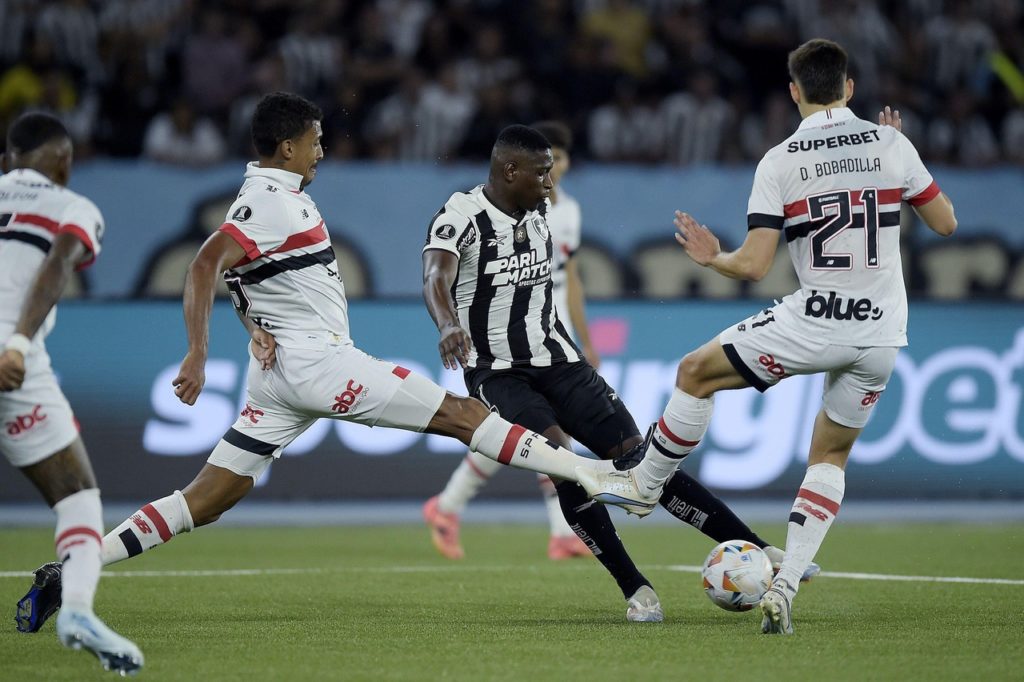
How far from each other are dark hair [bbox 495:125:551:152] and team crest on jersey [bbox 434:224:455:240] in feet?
1.71

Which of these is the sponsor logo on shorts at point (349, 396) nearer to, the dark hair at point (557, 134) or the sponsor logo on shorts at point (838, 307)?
the sponsor logo on shorts at point (838, 307)

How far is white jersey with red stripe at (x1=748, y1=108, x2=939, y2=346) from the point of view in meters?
6.59

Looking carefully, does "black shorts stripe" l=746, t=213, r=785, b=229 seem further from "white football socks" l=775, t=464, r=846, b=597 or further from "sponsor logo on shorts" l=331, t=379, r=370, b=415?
"sponsor logo on shorts" l=331, t=379, r=370, b=415

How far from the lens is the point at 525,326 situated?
7781 mm

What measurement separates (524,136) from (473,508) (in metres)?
6.51

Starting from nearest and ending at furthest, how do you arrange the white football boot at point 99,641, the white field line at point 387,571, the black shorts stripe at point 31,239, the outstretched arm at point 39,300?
the white football boot at point 99,641 < the outstretched arm at point 39,300 < the black shorts stripe at point 31,239 < the white field line at point 387,571

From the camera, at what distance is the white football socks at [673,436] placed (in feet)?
22.0

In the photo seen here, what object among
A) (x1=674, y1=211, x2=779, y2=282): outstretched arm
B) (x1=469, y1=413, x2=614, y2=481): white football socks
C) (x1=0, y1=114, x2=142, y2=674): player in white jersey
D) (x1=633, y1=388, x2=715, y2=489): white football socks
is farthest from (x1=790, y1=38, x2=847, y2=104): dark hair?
(x1=0, y1=114, x2=142, y2=674): player in white jersey

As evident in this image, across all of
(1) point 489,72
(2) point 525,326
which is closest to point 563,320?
(2) point 525,326

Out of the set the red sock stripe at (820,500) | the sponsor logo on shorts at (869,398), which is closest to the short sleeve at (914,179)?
the sponsor logo on shorts at (869,398)

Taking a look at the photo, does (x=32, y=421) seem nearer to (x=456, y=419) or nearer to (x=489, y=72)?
(x=456, y=419)

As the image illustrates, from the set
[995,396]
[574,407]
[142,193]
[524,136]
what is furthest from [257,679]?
[142,193]

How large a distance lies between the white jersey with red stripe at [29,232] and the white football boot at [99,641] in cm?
111

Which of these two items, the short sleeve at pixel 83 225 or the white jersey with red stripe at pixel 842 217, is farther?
the white jersey with red stripe at pixel 842 217
